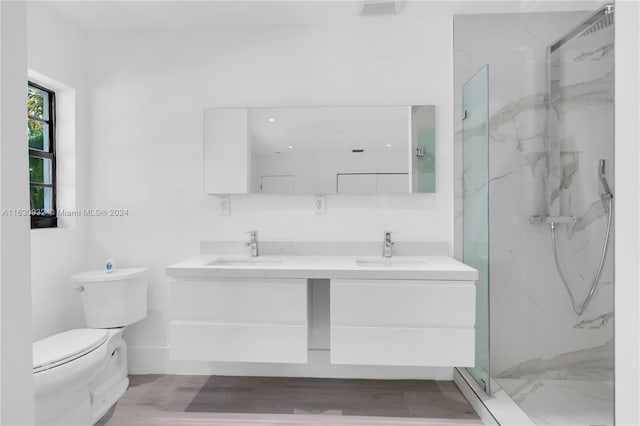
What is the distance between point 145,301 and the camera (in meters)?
2.50


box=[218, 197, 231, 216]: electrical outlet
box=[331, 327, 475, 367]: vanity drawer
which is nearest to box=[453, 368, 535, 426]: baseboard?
box=[331, 327, 475, 367]: vanity drawer

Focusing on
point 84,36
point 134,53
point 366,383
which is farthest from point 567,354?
point 84,36

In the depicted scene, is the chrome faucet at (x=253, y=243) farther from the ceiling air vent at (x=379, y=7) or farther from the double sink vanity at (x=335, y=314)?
the ceiling air vent at (x=379, y=7)

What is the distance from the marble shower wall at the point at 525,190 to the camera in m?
2.03

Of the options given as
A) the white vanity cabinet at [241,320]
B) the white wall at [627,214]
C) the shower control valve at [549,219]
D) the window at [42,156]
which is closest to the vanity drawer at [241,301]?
the white vanity cabinet at [241,320]

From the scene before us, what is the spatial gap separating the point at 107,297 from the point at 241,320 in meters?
0.90

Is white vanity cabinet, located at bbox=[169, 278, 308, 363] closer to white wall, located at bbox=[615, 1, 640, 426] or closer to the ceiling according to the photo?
white wall, located at bbox=[615, 1, 640, 426]

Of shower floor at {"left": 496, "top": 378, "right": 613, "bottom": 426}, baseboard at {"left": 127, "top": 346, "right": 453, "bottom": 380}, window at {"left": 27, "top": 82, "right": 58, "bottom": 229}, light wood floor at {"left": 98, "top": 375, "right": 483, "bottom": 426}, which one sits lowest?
light wood floor at {"left": 98, "top": 375, "right": 483, "bottom": 426}

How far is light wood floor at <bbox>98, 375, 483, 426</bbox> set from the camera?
205 cm

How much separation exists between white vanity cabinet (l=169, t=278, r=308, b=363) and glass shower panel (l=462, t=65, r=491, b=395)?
963 mm

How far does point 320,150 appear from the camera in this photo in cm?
253

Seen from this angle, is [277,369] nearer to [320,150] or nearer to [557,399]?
[320,150]

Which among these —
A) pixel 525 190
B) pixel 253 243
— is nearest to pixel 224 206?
pixel 253 243

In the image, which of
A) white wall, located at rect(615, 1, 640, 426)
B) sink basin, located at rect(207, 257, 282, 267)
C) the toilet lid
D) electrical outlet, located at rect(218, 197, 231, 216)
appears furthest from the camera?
electrical outlet, located at rect(218, 197, 231, 216)
